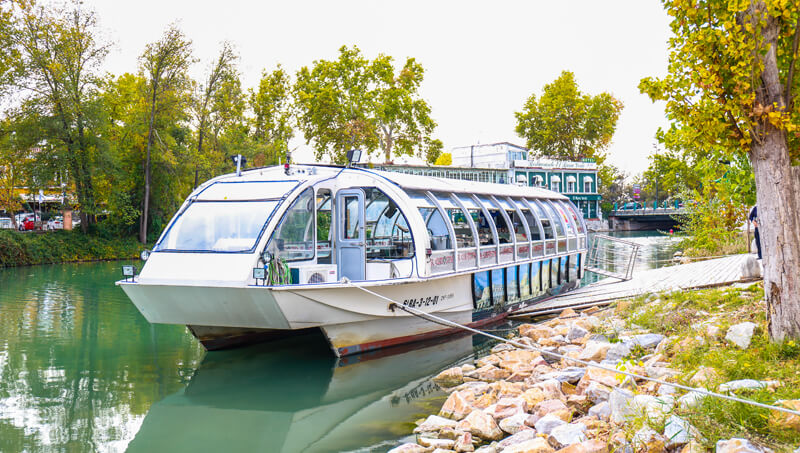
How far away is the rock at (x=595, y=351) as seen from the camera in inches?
337

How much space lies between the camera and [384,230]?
42.3ft

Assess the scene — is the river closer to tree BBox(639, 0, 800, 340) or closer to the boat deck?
the boat deck

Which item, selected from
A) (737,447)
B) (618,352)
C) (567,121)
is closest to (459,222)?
(618,352)

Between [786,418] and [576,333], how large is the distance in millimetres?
5799

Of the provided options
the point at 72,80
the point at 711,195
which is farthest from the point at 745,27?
the point at 72,80

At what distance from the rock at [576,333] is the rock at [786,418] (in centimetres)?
543

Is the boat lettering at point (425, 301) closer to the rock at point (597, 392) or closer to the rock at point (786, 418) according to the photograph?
the rock at point (597, 392)

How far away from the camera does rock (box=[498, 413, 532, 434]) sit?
21.6 feet

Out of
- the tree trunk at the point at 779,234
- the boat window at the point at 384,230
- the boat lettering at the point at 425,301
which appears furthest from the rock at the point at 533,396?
the boat window at the point at 384,230

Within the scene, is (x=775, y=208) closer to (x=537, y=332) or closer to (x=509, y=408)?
(x=509, y=408)

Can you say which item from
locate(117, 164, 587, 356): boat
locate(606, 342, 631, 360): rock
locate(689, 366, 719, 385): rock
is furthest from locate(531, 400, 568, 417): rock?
locate(117, 164, 587, 356): boat

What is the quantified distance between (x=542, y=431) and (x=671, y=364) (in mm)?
1908

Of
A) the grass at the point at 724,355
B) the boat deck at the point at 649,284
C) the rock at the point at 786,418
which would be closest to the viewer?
the rock at the point at 786,418

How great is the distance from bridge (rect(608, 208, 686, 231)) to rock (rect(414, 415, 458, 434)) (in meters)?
57.8
